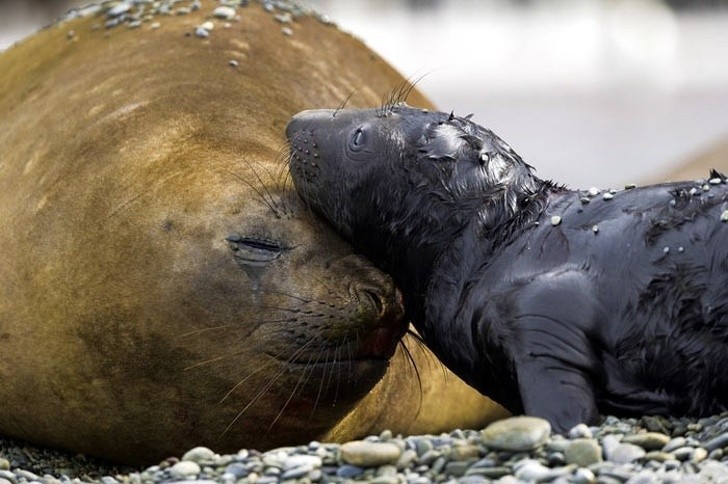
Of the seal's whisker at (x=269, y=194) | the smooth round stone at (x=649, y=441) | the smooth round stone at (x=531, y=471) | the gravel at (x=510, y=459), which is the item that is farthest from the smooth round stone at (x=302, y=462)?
the seal's whisker at (x=269, y=194)

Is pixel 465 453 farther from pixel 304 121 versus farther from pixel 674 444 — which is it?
pixel 304 121

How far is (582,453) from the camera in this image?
4285 mm

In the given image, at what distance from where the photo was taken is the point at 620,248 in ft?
16.5

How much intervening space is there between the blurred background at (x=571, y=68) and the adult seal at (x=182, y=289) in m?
4.42

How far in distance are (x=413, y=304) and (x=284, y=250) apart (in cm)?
45

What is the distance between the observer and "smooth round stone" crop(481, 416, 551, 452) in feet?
14.2

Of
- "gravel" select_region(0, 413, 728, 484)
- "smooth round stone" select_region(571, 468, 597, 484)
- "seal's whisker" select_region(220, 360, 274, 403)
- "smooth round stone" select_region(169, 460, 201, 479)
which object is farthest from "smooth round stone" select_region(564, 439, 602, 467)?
"seal's whisker" select_region(220, 360, 274, 403)

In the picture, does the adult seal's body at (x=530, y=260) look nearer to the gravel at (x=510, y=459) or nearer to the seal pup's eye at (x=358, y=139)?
the seal pup's eye at (x=358, y=139)

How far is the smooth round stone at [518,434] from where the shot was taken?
4.34 meters

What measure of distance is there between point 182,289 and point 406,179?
0.82 m

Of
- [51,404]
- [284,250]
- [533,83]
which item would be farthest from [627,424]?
[533,83]

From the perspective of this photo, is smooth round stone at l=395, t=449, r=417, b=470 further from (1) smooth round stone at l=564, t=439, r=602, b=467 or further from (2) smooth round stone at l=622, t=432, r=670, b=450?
(2) smooth round stone at l=622, t=432, r=670, b=450

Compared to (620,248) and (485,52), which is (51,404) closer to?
(620,248)

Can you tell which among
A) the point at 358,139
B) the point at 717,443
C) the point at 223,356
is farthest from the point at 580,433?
the point at 223,356
